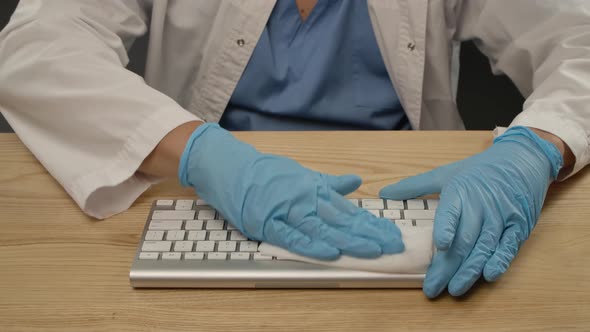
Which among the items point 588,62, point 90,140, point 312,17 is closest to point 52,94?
point 90,140

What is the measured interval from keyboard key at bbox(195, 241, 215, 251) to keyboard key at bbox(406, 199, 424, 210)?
229 millimetres

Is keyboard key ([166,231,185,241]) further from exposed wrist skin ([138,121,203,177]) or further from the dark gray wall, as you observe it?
the dark gray wall

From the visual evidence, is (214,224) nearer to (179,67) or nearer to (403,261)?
(403,261)

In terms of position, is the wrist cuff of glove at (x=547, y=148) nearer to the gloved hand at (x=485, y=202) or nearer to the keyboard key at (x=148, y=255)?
the gloved hand at (x=485, y=202)

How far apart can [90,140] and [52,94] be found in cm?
8

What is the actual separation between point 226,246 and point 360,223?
5.7 inches

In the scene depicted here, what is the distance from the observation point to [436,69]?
1048 mm

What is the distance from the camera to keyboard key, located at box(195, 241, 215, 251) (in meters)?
0.61

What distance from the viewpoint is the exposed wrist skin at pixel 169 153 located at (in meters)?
0.69

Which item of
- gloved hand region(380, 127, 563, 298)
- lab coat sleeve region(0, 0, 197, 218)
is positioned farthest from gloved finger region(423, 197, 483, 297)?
lab coat sleeve region(0, 0, 197, 218)

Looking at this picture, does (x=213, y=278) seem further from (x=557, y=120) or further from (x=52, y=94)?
(x=557, y=120)

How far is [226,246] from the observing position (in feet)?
2.04

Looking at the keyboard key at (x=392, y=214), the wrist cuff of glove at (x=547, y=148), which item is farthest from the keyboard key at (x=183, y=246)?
the wrist cuff of glove at (x=547, y=148)

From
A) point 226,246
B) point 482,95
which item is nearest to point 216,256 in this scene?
point 226,246
